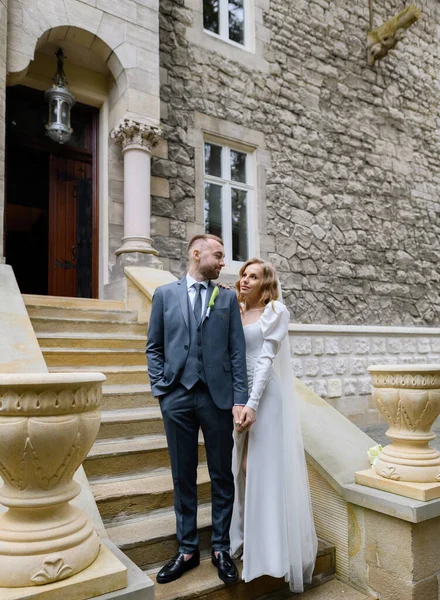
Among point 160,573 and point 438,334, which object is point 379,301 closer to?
point 438,334

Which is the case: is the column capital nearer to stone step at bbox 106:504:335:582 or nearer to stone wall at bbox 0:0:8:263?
stone wall at bbox 0:0:8:263

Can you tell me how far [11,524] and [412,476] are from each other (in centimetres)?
189

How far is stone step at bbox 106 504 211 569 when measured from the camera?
7.83ft

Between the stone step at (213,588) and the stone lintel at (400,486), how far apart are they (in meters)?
0.54

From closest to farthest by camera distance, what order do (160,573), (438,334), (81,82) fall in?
(160,573), (81,82), (438,334)

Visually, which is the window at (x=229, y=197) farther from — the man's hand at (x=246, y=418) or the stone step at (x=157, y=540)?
the man's hand at (x=246, y=418)

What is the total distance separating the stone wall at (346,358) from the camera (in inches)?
249

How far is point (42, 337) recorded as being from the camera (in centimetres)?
390

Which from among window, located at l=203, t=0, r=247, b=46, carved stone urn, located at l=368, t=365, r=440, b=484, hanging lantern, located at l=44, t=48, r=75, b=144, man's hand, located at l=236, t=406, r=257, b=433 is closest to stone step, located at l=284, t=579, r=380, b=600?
carved stone urn, located at l=368, t=365, r=440, b=484

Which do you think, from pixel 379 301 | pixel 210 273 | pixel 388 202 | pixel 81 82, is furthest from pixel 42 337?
pixel 388 202

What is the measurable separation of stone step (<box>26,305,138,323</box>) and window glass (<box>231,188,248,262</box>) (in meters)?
2.79

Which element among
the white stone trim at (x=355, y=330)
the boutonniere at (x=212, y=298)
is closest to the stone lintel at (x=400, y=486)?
the boutonniere at (x=212, y=298)

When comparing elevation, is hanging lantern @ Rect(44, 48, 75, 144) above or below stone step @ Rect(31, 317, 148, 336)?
above

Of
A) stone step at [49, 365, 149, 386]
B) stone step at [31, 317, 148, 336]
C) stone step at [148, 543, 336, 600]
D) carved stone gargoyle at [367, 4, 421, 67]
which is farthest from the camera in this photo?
carved stone gargoyle at [367, 4, 421, 67]
